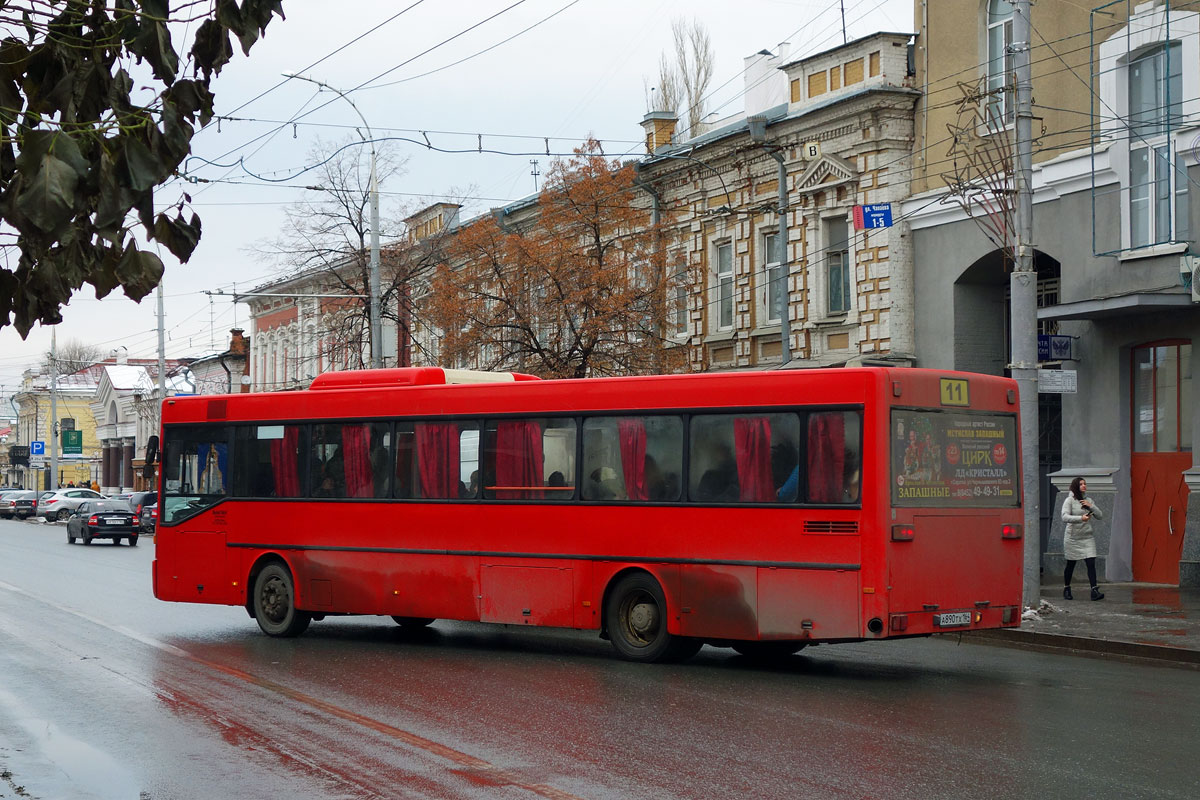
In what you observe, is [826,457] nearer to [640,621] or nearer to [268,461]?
[640,621]

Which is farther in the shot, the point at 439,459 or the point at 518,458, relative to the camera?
the point at 439,459

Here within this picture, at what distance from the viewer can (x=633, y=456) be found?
563 inches

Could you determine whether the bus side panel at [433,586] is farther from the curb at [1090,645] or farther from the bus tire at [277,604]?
the curb at [1090,645]

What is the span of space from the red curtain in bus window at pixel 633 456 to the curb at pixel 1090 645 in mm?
4977

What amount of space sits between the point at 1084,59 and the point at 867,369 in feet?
40.8

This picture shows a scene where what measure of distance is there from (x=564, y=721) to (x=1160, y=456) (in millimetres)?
15062

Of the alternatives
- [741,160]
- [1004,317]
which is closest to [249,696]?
[1004,317]

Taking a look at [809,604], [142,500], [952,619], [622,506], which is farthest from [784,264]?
[142,500]

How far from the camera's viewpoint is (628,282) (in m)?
30.6

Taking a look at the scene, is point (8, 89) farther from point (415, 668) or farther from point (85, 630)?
point (85, 630)

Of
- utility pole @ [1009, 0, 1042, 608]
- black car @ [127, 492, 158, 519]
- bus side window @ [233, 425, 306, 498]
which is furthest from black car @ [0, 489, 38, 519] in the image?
utility pole @ [1009, 0, 1042, 608]

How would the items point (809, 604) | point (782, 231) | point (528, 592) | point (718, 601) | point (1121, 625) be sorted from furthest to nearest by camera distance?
point (782, 231)
point (1121, 625)
point (528, 592)
point (718, 601)
point (809, 604)

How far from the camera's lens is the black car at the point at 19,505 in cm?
7688

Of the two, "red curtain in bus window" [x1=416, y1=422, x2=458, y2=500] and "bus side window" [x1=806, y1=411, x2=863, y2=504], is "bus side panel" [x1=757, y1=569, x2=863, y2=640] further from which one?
"red curtain in bus window" [x1=416, y1=422, x2=458, y2=500]
